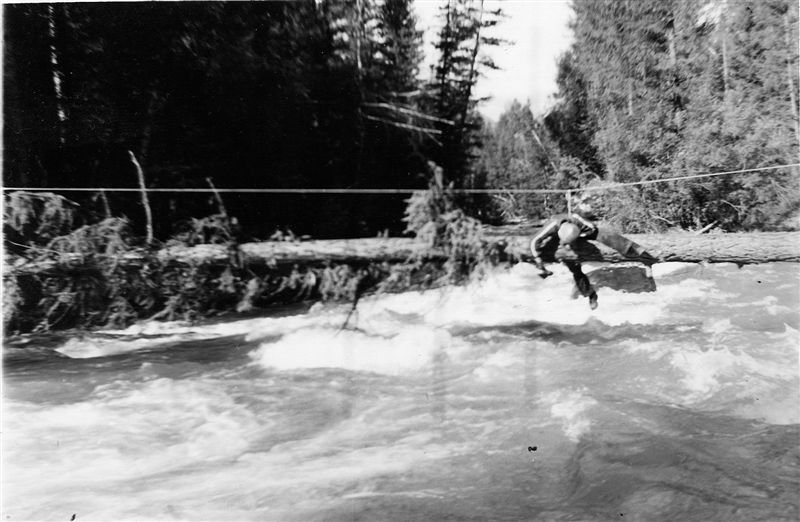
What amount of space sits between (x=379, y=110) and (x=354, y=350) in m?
1.14

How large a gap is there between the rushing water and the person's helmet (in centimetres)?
19

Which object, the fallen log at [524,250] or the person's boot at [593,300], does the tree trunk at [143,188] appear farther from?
the person's boot at [593,300]

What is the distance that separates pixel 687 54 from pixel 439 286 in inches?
55.7

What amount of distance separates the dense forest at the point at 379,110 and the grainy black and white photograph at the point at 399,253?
0.4 inches

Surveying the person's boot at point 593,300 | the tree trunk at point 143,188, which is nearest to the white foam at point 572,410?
the person's boot at point 593,300

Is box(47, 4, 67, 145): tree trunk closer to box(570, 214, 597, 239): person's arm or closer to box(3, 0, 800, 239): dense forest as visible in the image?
box(3, 0, 800, 239): dense forest

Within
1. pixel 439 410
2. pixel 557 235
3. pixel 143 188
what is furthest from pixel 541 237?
pixel 143 188

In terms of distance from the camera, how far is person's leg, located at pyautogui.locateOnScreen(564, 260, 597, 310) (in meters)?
2.21

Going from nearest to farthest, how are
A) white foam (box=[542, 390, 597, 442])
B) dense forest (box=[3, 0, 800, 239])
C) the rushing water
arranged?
the rushing water
dense forest (box=[3, 0, 800, 239])
white foam (box=[542, 390, 597, 442])

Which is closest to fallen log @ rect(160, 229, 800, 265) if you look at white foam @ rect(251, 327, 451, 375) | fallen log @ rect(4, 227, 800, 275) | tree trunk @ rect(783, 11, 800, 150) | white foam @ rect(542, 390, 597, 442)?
fallen log @ rect(4, 227, 800, 275)

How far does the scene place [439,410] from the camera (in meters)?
2.17

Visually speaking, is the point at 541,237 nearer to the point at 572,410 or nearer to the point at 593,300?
the point at 593,300

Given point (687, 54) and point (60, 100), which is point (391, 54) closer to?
point (687, 54)

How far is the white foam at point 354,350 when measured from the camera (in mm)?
2258
